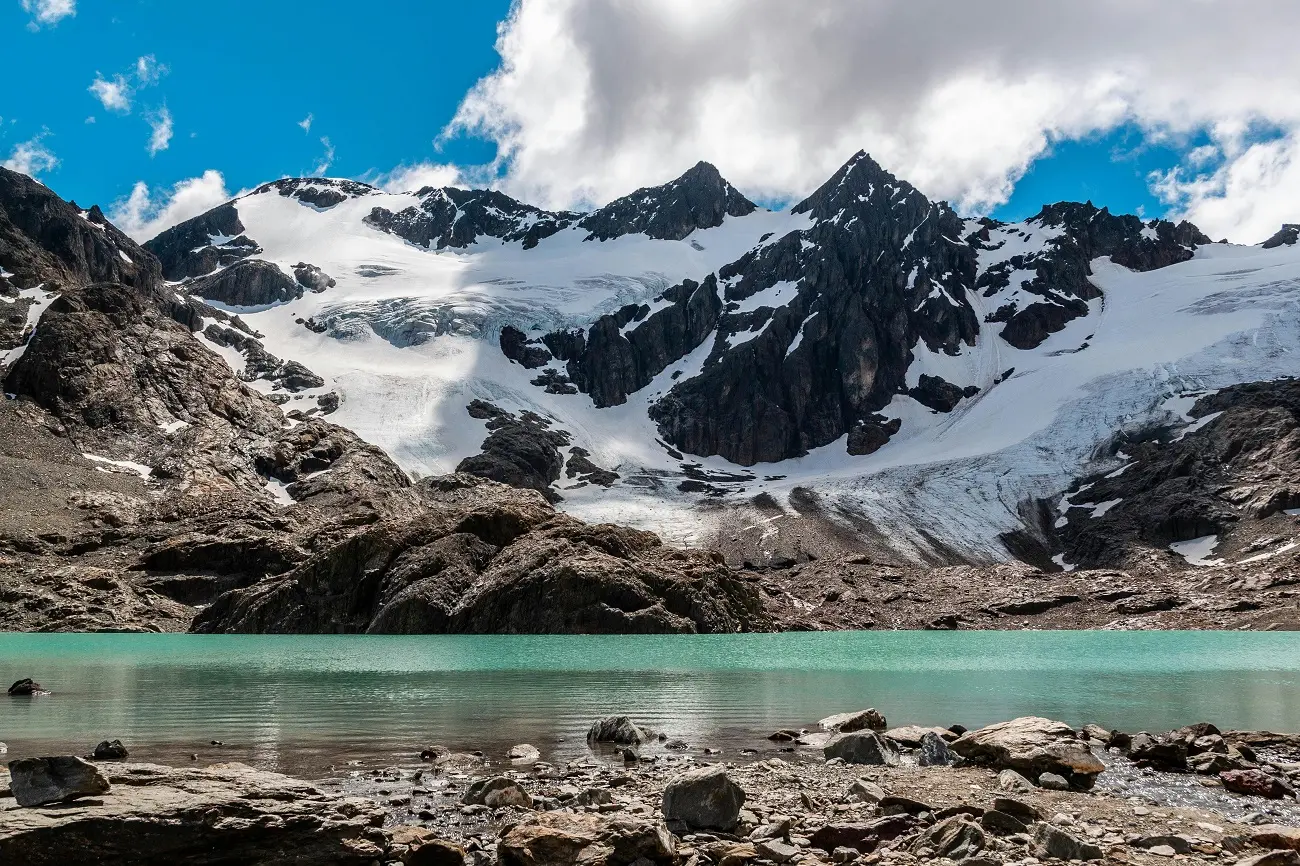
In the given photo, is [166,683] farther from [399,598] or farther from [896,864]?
[399,598]

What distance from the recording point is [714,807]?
12242 mm

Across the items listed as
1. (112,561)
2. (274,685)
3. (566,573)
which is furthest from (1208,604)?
(112,561)

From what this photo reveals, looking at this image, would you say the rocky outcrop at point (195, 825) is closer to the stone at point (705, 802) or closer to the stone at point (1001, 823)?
the stone at point (705, 802)

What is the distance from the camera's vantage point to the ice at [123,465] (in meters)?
120

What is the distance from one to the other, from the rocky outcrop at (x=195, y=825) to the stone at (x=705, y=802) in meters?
3.81

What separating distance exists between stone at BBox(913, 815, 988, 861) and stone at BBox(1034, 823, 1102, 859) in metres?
0.64

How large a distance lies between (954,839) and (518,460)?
176 metres

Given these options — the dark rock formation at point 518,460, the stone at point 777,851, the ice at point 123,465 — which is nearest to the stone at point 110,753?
the stone at point 777,851

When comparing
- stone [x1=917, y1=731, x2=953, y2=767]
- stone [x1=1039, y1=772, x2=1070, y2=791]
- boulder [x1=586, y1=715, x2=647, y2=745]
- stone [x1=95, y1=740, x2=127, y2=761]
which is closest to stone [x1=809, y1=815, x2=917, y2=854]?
stone [x1=1039, y1=772, x2=1070, y2=791]

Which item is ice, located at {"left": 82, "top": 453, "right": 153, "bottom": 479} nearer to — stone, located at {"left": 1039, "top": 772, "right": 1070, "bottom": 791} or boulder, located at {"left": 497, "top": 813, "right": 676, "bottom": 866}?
stone, located at {"left": 1039, "top": 772, "right": 1070, "bottom": 791}

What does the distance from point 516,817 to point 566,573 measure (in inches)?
2620

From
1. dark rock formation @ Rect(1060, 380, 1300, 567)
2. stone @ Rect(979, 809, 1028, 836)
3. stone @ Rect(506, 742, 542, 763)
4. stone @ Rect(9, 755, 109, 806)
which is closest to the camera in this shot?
stone @ Rect(9, 755, 109, 806)

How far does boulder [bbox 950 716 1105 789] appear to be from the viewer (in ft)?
52.0

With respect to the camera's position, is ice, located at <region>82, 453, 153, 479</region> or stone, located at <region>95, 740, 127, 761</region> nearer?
stone, located at <region>95, 740, 127, 761</region>
